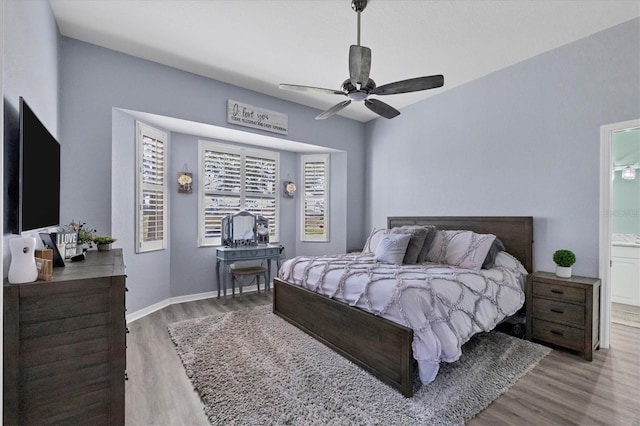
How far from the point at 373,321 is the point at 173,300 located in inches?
126

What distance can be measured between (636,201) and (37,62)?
6.74m

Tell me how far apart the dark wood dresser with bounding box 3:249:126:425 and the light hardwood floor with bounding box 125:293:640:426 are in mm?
542

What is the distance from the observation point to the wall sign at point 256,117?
4105mm

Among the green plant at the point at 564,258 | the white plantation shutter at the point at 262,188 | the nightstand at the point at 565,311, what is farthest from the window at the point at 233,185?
the green plant at the point at 564,258

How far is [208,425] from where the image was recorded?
1817 millimetres

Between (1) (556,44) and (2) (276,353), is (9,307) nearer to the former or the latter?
(2) (276,353)

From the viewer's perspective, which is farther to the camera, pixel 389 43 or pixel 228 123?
pixel 228 123

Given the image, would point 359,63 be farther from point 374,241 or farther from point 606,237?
point 606,237

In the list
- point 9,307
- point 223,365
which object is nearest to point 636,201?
point 223,365

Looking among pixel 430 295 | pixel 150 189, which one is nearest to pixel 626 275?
pixel 430 295

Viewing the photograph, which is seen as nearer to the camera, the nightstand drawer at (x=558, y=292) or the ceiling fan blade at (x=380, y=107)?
the nightstand drawer at (x=558, y=292)

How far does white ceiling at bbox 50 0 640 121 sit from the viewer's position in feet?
8.44

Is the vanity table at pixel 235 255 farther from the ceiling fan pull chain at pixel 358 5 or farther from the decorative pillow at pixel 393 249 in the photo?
the ceiling fan pull chain at pixel 358 5

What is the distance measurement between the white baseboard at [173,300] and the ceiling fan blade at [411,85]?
365 centimetres
